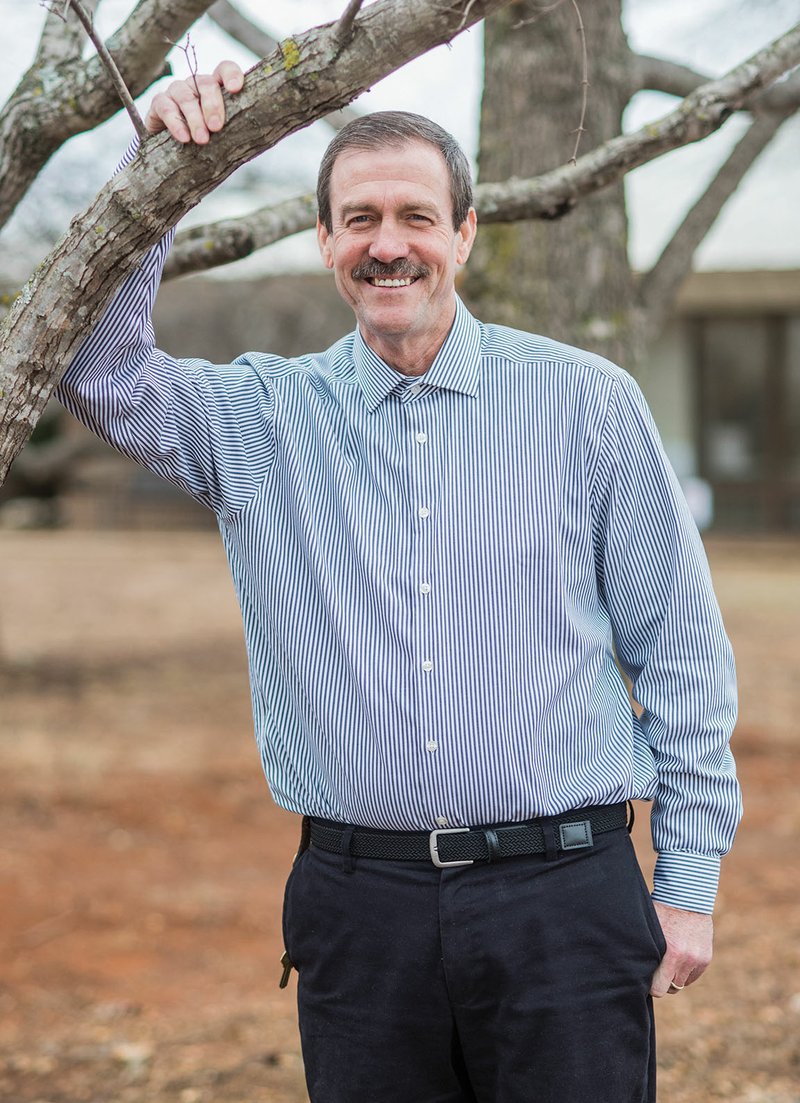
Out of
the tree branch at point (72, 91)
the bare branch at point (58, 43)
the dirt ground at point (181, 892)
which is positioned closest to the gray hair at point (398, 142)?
the tree branch at point (72, 91)

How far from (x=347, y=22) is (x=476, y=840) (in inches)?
50.7

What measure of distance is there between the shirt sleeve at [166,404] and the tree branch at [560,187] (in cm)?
49

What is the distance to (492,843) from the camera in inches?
83.0

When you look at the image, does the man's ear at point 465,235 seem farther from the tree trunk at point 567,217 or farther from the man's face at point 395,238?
the tree trunk at point 567,217

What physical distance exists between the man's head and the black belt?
2.73ft

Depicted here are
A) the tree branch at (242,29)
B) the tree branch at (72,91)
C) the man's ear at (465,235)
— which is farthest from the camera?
the tree branch at (242,29)

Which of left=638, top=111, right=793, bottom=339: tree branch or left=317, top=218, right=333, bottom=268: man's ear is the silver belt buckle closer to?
left=317, top=218, right=333, bottom=268: man's ear

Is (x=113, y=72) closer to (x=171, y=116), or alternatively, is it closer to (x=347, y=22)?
(x=171, y=116)

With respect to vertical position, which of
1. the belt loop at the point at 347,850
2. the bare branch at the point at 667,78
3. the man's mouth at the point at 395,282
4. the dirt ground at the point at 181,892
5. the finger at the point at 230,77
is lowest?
the dirt ground at the point at 181,892

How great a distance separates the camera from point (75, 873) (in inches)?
240

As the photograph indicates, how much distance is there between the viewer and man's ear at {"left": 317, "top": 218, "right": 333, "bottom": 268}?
229 cm

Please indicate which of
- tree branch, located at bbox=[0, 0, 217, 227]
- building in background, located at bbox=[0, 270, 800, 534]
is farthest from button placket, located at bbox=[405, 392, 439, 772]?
building in background, located at bbox=[0, 270, 800, 534]

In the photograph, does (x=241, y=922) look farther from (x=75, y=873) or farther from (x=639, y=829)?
(x=639, y=829)

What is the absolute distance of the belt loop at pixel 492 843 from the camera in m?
2.11
